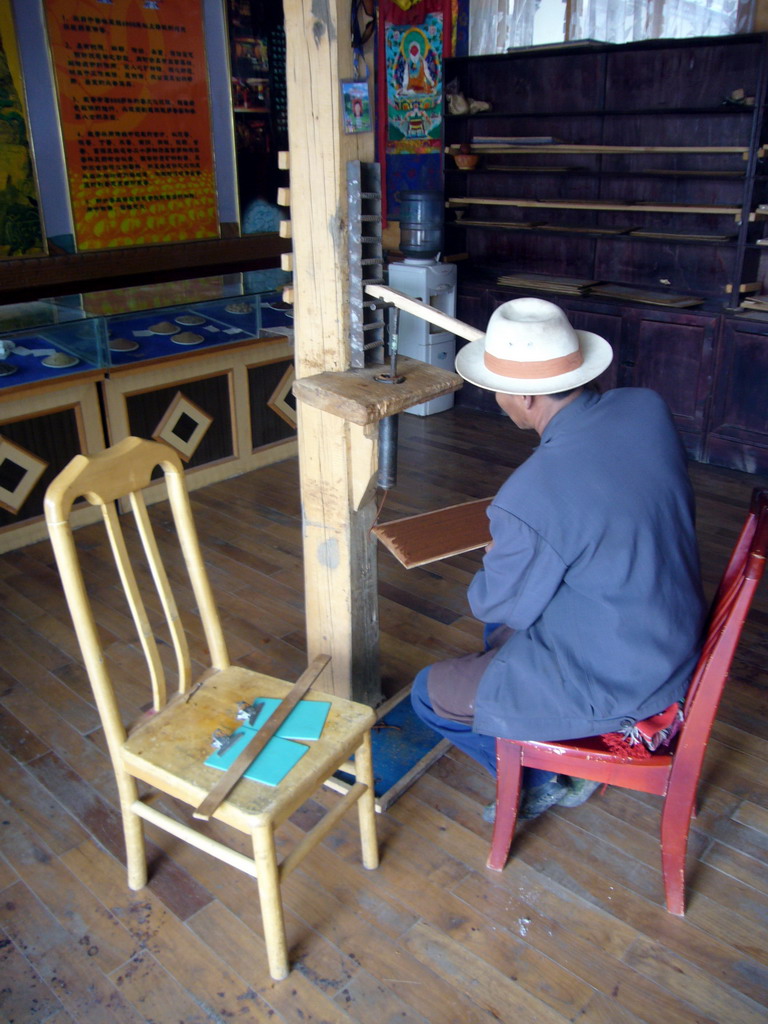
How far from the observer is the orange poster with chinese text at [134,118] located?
4.61 m

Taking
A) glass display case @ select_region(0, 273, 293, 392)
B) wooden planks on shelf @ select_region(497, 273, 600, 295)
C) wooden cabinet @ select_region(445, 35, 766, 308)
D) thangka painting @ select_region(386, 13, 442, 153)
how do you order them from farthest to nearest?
1. thangka painting @ select_region(386, 13, 442, 153)
2. wooden planks on shelf @ select_region(497, 273, 600, 295)
3. wooden cabinet @ select_region(445, 35, 766, 308)
4. glass display case @ select_region(0, 273, 293, 392)

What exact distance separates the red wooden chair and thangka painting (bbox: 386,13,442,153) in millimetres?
4646

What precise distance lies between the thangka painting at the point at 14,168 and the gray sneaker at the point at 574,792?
4.12 metres

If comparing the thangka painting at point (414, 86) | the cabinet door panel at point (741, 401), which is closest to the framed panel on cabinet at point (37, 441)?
the cabinet door panel at point (741, 401)

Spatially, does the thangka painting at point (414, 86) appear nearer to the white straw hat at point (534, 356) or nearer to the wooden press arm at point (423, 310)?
the wooden press arm at point (423, 310)

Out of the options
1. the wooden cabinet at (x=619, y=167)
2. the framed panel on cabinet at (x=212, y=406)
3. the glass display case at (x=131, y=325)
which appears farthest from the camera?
the wooden cabinet at (x=619, y=167)

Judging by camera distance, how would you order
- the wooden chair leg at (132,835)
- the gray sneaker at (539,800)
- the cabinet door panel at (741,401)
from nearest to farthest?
1. the wooden chair leg at (132,835)
2. the gray sneaker at (539,800)
3. the cabinet door panel at (741,401)

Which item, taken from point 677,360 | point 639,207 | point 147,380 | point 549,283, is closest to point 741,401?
point 677,360

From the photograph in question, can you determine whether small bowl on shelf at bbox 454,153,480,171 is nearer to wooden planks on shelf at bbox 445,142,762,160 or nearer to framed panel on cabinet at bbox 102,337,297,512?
wooden planks on shelf at bbox 445,142,762,160

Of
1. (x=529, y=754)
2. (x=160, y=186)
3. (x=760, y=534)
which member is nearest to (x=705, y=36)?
(x=160, y=186)

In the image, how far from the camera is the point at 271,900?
154 centimetres

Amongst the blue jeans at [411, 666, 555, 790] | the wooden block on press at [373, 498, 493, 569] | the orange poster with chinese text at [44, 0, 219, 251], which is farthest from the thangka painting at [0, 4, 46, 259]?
the blue jeans at [411, 666, 555, 790]

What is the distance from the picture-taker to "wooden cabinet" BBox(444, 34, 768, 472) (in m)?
4.18

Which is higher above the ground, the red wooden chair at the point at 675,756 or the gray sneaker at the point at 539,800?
the red wooden chair at the point at 675,756
